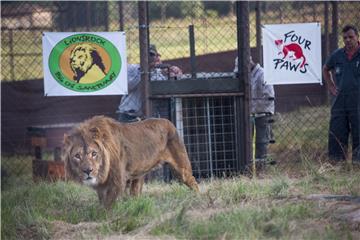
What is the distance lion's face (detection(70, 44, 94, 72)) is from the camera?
9648 millimetres

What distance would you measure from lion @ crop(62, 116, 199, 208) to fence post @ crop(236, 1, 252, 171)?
159 centimetres

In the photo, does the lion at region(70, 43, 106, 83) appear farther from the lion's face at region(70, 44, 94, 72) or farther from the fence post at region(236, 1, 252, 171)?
the fence post at region(236, 1, 252, 171)

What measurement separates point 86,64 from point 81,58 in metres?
0.09

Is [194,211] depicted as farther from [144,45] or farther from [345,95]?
[345,95]

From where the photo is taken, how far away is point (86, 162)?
25.2 feet

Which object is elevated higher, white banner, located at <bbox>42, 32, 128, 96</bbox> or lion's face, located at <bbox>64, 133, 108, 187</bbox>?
white banner, located at <bbox>42, 32, 128, 96</bbox>

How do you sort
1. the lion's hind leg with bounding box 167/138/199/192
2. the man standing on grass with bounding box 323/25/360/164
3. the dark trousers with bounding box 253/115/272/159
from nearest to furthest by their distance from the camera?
the lion's hind leg with bounding box 167/138/199/192, the man standing on grass with bounding box 323/25/360/164, the dark trousers with bounding box 253/115/272/159

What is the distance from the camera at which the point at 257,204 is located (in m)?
7.27

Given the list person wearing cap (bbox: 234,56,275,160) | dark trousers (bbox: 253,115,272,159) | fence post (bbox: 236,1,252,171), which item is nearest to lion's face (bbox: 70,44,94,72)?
fence post (bbox: 236,1,252,171)

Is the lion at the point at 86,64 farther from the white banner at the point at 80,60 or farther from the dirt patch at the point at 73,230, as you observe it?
the dirt patch at the point at 73,230

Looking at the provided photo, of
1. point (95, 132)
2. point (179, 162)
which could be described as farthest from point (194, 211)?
point (179, 162)

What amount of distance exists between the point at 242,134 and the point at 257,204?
3.13 m

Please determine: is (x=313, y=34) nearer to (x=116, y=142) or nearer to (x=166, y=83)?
(x=166, y=83)

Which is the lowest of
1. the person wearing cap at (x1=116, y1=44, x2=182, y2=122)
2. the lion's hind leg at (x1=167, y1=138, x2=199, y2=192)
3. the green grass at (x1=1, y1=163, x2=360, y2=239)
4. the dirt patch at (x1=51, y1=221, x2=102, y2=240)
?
the dirt patch at (x1=51, y1=221, x2=102, y2=240)
